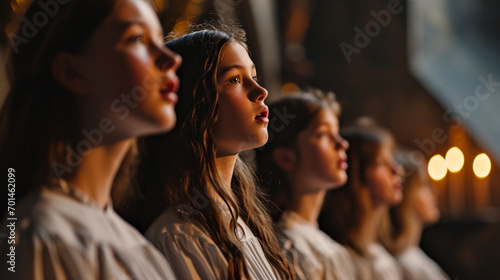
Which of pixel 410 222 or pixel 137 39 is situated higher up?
pixel 137 39

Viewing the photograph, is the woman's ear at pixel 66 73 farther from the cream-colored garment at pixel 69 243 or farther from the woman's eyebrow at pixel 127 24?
the cream-colored garment at pixel 69 243

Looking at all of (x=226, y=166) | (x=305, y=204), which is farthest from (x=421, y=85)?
(x=226, y=166)

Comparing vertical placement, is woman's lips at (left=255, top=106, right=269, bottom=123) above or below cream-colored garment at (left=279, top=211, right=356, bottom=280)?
above

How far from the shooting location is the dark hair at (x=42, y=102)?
4.60ft

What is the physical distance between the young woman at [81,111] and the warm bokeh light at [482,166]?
4.76 metres

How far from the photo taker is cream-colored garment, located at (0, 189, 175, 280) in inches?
51.1

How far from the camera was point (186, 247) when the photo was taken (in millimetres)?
1844

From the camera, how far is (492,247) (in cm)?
610

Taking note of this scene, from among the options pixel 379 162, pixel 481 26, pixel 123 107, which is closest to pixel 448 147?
pixel 481 26

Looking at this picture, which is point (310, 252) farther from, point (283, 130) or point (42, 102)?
point (42, 102)

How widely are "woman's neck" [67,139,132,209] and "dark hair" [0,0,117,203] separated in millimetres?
47

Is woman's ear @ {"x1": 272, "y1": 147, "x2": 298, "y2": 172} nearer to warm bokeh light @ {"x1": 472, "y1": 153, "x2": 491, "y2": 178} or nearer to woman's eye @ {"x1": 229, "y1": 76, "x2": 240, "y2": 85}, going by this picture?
woman's eye @ {"x1": 229, "y1": 76, "x2": 240, "y2": 85}

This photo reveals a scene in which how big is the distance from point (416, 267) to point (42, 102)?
10.9 ft

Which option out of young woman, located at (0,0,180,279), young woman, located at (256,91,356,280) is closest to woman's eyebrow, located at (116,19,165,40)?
young woman, located at (0,0,180,279)
